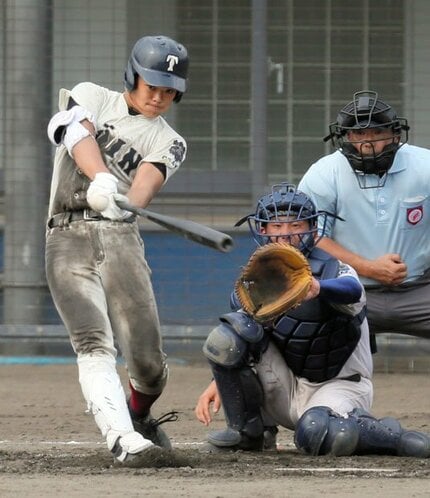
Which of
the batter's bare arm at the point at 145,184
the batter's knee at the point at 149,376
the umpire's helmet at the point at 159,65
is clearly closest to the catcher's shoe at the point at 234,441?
the batter's knee at the point at 149,376

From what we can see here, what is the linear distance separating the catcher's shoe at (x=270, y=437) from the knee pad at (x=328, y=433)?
398mm

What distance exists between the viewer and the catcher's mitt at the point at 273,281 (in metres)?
5.61

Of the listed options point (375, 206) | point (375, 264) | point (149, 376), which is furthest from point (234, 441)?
point (375, 206)

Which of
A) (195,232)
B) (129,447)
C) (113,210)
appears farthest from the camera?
(113,210)

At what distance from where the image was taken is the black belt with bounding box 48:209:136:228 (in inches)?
237

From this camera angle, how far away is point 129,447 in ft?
18.2

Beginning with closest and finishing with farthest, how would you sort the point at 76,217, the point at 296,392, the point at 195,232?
the point at 195,232 < the point at 76,217 < the point at 296,392

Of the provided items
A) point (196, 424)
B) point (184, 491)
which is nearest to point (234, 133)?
point (196, 424)

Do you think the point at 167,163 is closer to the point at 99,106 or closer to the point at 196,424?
the point at 99,106

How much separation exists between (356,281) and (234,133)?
411 cm

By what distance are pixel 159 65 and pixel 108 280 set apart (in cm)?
88

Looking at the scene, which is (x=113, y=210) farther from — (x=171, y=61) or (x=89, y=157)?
(x=171, y=61)

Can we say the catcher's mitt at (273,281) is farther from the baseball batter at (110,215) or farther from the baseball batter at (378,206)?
the baseball batter at (378,206)

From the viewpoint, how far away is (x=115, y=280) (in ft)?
19.5
